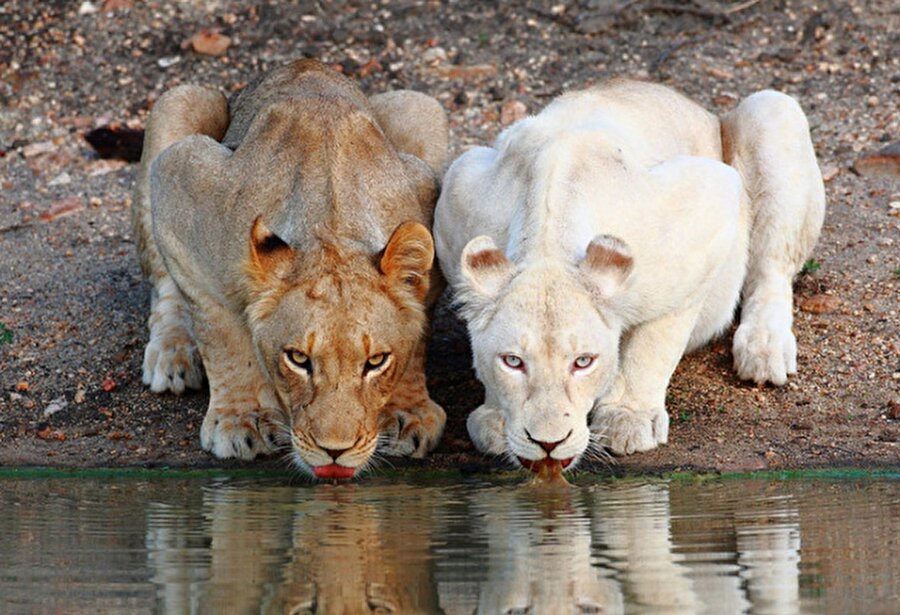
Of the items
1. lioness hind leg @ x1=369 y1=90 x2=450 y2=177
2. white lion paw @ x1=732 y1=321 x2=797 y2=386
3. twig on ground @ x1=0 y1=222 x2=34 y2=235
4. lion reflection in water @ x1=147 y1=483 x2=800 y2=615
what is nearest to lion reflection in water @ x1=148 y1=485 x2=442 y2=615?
lion reflection in water @ x1=147 y1=483 x2=800 y2=615

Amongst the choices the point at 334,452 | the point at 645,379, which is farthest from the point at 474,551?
the point at 645,379

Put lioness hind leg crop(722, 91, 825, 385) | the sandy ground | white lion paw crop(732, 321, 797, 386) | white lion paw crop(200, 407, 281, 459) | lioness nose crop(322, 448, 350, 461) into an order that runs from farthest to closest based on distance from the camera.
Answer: lioness hind leg crop(722, 91, 825, 385) → white lion paw crop(732, 321, 797, 386) → the sandy ground → white lion paw crop(200, 407, 281, 459) → lioness nose crop(322, 448, 350, 461)

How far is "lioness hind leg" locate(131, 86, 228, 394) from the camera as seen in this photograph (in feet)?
26.7

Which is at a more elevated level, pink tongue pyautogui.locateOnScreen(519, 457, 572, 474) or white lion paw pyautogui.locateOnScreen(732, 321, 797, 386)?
white lion paw pyautogui.locateOnScreen(732, 321, 797, 386)

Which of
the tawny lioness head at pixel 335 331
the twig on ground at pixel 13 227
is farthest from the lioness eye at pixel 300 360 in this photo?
the twig on ground at pixel 13 227

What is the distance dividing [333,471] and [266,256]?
2.84 feet

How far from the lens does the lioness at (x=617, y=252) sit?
6301mm

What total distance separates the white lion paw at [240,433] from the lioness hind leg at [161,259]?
664mm

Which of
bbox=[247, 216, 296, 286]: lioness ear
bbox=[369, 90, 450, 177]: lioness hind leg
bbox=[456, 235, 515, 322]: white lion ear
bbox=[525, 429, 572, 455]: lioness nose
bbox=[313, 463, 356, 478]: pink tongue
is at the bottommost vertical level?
bbox=[313, 463, 356, 478]: pink tongue

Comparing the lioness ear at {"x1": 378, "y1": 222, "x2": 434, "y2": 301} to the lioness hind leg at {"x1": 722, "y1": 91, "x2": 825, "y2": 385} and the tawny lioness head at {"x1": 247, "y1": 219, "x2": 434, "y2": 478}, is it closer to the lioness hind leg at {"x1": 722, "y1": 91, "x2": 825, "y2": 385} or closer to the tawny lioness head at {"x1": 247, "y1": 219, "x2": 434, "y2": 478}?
the tawny lioness head at {"x1": 247, "y1": 219, "x2": 434, "y2": 478}

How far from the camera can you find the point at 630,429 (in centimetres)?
717

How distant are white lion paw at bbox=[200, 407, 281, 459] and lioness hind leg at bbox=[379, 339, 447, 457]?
470 mm

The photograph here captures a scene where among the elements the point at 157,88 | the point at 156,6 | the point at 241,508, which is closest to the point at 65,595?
the point at 241,508

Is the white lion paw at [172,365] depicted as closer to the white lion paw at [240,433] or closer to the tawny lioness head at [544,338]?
the white lion paw at [240,433]
